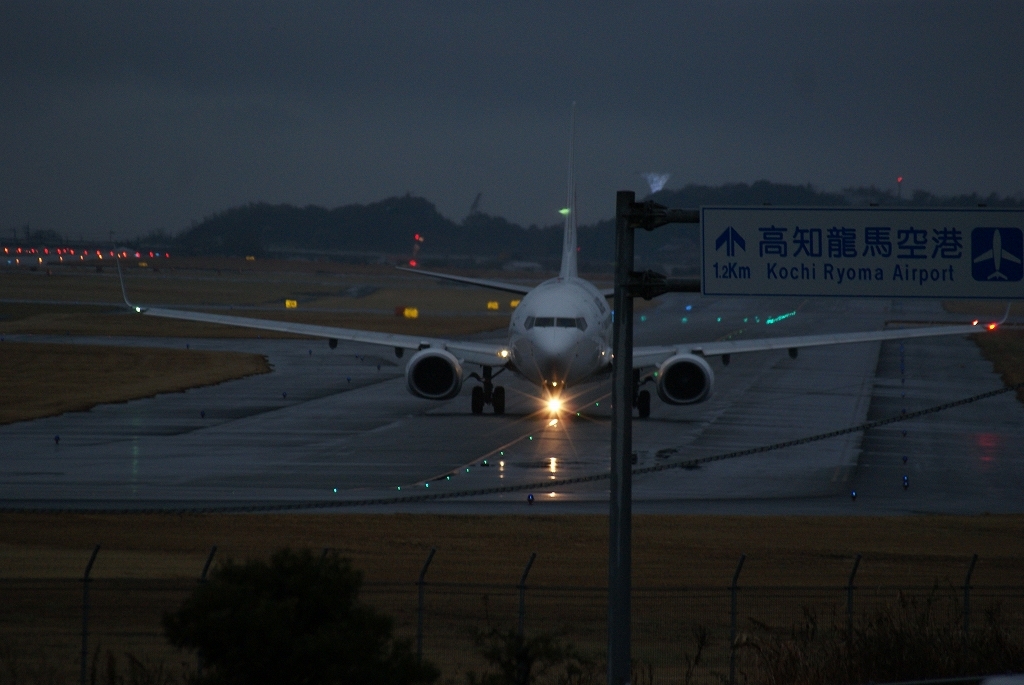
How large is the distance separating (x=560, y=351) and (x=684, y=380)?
4.80 meters

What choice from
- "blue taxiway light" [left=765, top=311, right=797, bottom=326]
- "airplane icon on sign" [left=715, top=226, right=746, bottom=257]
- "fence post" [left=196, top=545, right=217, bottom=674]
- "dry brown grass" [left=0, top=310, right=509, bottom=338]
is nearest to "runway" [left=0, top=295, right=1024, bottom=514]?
"fence post" [left=196, top=545, right=217, bottom=674]

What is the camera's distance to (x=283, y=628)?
9.44m

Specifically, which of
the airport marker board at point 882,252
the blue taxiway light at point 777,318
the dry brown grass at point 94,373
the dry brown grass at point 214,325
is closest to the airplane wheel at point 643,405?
the dry brown grass at point 94,373

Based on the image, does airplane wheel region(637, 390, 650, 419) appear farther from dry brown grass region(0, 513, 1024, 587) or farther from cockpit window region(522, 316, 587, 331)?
dry brown grass region(0, 513, 1024, 587)

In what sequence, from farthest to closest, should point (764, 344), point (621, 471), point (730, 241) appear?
point (764, 344)
point (730, 241)
point (621, 471)

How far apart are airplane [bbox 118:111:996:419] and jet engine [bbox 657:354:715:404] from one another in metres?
0.03

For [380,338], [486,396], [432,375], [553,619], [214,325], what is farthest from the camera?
[214,325]

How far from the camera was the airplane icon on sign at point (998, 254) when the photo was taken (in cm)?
1336

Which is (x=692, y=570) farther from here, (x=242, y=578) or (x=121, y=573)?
(x=242, y=578)

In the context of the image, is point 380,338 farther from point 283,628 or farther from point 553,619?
point 283,628

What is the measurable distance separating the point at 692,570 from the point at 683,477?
1005cm

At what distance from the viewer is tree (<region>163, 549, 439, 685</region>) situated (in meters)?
9.39

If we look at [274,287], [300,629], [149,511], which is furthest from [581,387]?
[274,287]

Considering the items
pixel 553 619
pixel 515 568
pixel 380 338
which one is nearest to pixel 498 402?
pixel 380 338
